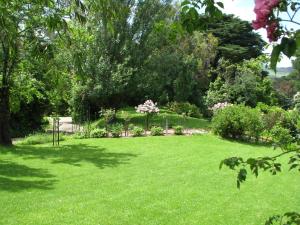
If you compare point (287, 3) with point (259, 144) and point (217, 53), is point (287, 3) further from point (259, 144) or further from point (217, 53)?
point (217, 53)

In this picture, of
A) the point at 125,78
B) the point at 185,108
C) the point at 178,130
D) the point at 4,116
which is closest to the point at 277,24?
the point at 4,116

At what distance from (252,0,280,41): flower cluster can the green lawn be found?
5.83 m

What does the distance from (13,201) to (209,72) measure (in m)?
32.6

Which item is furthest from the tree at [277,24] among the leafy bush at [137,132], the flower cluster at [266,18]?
the leafy bush at [137,132]

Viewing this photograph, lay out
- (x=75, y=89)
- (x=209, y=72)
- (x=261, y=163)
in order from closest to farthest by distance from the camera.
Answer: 1. (x=261, y=163)
2. (x=75, y=89)
3. (x=209, y=72)

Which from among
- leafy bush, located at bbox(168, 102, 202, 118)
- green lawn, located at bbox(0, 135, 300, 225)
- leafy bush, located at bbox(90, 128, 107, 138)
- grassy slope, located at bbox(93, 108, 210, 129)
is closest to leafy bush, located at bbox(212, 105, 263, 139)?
green lawn, located at bbox(0, 135, 300, 225)

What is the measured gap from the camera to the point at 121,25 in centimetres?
2650

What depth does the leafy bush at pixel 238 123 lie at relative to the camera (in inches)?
762

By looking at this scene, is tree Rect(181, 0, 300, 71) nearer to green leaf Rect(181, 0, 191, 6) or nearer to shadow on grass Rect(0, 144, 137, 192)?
green leaf Rect(181, 0, 191, 6)

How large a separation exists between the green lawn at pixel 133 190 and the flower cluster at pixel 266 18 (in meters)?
5.83

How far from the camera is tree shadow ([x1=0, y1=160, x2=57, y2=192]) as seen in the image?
980 centimetres

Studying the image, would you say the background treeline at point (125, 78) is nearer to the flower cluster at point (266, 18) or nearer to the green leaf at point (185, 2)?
the green leaf at point (185, 2)

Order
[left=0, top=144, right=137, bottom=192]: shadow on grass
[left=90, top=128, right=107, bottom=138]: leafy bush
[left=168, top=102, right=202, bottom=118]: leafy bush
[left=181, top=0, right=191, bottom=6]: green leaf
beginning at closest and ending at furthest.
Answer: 1. [left=181, top=0, right=191, bottom=6]: green leaf
2. [left=0, top=144, right=137, bottom=192]: shadow on grass
3. [left=90, top=128, right=107, bottom=138]: leafy bush
4. [left=168, top=102, right=202, bottom=118]: leafy bush

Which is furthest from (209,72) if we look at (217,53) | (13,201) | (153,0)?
(13,201)
